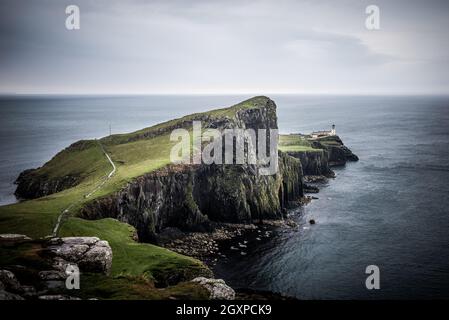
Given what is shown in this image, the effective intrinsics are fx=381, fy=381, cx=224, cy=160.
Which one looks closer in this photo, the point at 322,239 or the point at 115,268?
the point at 115,268

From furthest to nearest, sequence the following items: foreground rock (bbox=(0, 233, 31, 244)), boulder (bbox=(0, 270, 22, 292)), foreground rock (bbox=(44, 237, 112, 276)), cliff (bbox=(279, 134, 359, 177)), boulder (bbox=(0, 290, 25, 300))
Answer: cliff (bbox=(279, 134, 359, 177)) → foreground rock (bbox=(0, 233, 31, 244)) → foreground rock (bbox=(44, 237, 112, 276)) → boulder (bbox=(0, 270, 22, 292)) → boulder (bbox=(0, 290, 25, 300))

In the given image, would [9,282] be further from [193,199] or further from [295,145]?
[295,145]

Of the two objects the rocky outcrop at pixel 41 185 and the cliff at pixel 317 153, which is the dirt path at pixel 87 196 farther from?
the cliff at pixel 317 153

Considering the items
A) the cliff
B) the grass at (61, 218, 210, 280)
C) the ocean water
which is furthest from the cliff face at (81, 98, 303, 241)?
the cliff

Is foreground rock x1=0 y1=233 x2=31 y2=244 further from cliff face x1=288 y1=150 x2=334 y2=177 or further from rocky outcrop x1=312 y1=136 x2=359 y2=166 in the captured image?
rocky outcrop x1=312 y1=136 x2=359 y2=166

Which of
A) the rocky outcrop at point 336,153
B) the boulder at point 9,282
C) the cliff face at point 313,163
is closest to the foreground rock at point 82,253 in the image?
the boulder at point 9,282

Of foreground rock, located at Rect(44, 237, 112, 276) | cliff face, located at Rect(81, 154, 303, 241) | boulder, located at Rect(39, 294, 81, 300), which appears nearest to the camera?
boulder, located at Rect(39, 294, 81, 300)

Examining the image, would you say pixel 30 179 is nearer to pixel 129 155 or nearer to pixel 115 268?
pixel 129 155

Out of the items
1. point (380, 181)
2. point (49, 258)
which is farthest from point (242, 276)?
point (380, 181)
